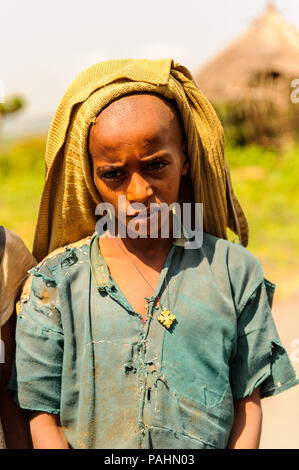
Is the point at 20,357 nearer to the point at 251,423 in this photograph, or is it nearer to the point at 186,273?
the point at 186,273

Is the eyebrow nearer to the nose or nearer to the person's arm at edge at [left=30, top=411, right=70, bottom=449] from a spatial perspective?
the nose

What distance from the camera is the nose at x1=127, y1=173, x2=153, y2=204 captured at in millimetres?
1535

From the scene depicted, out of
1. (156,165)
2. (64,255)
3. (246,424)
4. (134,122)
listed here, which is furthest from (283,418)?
(134,122)

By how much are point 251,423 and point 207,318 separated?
13.3 inches

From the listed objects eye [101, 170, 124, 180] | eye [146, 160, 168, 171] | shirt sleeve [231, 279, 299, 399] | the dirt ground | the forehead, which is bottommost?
the dirt ground

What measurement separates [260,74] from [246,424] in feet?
42.3

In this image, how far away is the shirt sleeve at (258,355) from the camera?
1666mm

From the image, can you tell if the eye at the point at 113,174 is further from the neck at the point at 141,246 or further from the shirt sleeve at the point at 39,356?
the shirt sleeve at the point at 39,356

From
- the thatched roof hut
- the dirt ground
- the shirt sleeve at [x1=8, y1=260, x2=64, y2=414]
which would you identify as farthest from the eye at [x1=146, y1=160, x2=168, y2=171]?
the thatched roof hut

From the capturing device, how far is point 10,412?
170cm

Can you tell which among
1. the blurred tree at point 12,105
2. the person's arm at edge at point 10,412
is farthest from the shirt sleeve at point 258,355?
the blurred tree at point 12,105

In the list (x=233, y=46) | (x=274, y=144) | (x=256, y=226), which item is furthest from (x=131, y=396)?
(x=233, y=46)

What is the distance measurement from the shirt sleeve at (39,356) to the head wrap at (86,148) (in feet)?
0.92

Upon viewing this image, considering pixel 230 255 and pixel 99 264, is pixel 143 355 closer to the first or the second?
pixel 99 264
